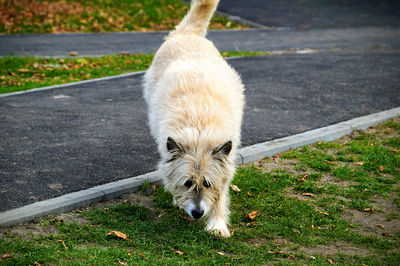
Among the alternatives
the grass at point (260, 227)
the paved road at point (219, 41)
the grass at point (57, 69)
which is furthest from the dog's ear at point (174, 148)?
the paved road at point (219, 41)

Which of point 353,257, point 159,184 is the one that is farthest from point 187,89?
point 353,257

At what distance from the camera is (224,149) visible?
4641mm

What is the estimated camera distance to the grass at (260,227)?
4.39 meters

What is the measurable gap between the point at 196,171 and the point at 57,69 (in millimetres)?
8395

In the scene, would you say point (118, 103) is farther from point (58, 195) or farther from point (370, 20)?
point (370, 20)

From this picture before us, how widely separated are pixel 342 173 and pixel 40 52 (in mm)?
10089

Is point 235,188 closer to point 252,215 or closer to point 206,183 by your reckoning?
point 252,215

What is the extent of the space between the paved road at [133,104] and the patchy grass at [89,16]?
1.56 m

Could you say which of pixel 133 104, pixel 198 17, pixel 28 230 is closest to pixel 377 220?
pixel 28 230

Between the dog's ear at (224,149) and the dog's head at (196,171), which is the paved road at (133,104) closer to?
the dog's head at (196,171)

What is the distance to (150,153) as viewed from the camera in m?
6.95

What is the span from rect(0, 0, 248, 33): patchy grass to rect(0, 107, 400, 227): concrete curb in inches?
494

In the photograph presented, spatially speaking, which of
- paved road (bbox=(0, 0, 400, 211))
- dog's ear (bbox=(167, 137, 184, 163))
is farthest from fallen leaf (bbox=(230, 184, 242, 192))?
dog's ear (bbox=(167, 137, 184, 163))

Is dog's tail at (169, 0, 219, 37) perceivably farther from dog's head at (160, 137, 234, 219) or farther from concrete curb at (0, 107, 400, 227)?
dog's head at (160, 137, 234, 219)
